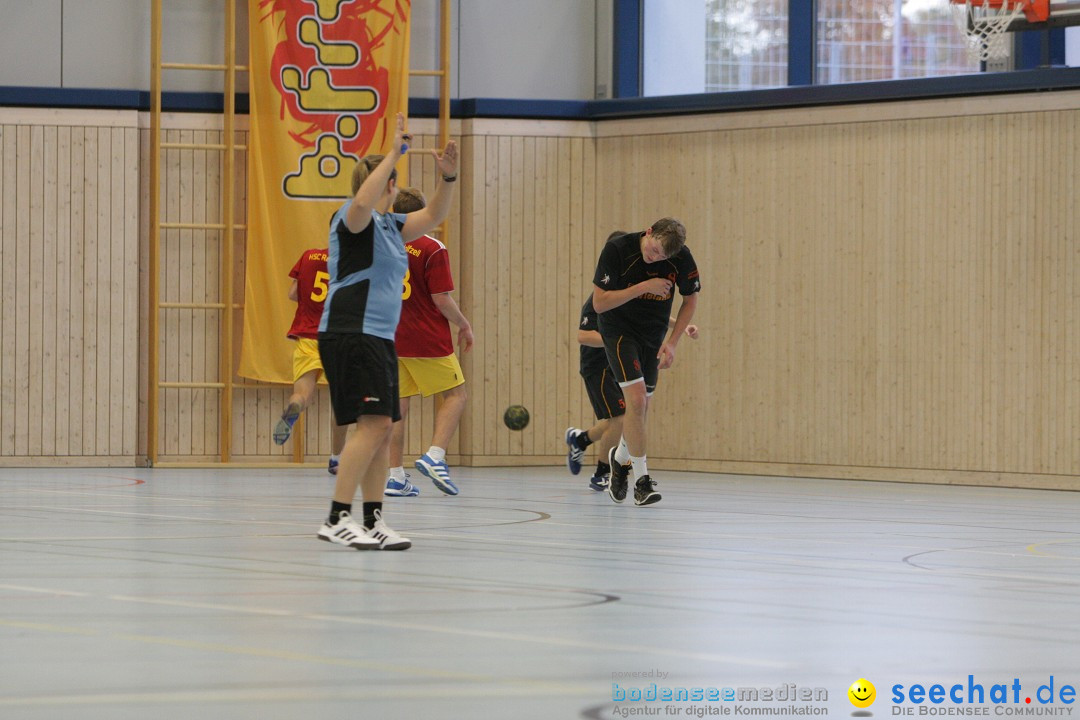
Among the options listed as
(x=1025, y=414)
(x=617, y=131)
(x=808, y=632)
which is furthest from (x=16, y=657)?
(x=617, y=131)

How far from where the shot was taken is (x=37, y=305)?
1369 centimetres

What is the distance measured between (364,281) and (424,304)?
11.7 feet

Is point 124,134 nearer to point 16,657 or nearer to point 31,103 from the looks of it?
point 31,103

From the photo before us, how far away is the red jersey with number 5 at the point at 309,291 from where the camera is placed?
11273 mm

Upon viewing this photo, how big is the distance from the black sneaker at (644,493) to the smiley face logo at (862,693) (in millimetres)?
5747

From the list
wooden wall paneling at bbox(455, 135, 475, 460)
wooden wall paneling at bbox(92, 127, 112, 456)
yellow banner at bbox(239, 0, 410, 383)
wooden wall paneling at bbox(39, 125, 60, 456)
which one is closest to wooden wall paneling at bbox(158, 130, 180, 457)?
wooden wall paneling at bbox(92, 127, 112, 456)

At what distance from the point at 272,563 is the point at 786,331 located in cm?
813

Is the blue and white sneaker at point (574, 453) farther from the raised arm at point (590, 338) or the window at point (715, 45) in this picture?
the window at point (715, 45)

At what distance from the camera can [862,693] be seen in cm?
349

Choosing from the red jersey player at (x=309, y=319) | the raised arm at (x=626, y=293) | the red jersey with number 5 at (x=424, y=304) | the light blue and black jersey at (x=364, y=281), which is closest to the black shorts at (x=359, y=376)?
the light blue and black jersey at (x=364, y=281)

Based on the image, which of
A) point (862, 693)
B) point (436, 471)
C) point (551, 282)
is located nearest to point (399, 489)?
point (436, 471)

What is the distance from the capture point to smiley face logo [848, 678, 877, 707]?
3410 millimetres

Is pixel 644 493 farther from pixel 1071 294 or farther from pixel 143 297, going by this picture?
pixel 143 297

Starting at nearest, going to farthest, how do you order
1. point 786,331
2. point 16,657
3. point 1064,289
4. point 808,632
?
1. point 16,657
2. point 808,632
3. point 1064,289
4. point 786,331
